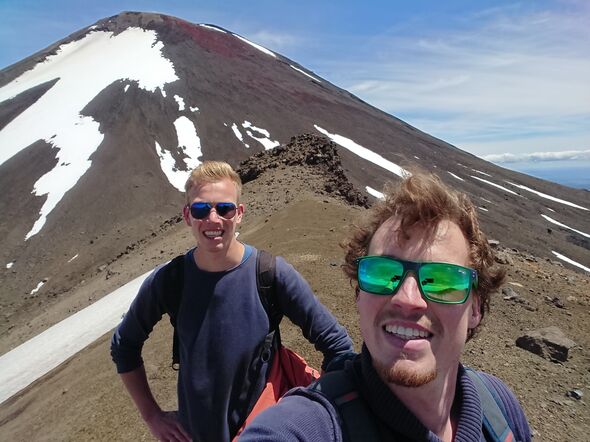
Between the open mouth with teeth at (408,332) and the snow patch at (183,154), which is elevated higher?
the open mouth with teeth at (408,332)

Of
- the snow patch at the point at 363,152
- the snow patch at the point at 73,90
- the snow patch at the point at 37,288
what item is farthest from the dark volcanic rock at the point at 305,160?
the snow patch at the point at 363,152

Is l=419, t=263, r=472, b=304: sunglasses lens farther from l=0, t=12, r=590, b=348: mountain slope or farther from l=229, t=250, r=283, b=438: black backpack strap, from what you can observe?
l=0, t=12, r=590, b=348: mountain slope

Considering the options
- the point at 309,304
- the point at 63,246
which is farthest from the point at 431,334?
the point at 63,246

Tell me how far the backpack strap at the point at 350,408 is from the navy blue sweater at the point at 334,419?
28 mm

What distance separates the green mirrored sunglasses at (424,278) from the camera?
227 cm

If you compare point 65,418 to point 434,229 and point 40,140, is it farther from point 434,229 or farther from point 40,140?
point 40,140

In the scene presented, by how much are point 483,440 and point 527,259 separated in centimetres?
1343

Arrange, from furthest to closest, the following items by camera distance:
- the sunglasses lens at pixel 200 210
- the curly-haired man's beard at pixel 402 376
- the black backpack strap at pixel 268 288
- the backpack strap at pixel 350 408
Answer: the sunglasses lens at pixel 200 210, the black backpack strap at pixel 268 288, the curly-haired man's beard at pixel 402 376, the backpack strap at pixel 350 408

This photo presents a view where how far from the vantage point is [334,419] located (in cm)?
198

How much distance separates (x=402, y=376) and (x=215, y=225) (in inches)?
74.0

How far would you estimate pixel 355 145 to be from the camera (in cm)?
5316

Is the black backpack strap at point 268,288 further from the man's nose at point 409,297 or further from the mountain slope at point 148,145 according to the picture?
the mountain slope at point 148,145

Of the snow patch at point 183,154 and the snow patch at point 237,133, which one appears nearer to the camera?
the snow patch at point 183,154

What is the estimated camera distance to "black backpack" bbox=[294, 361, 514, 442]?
196 cm
